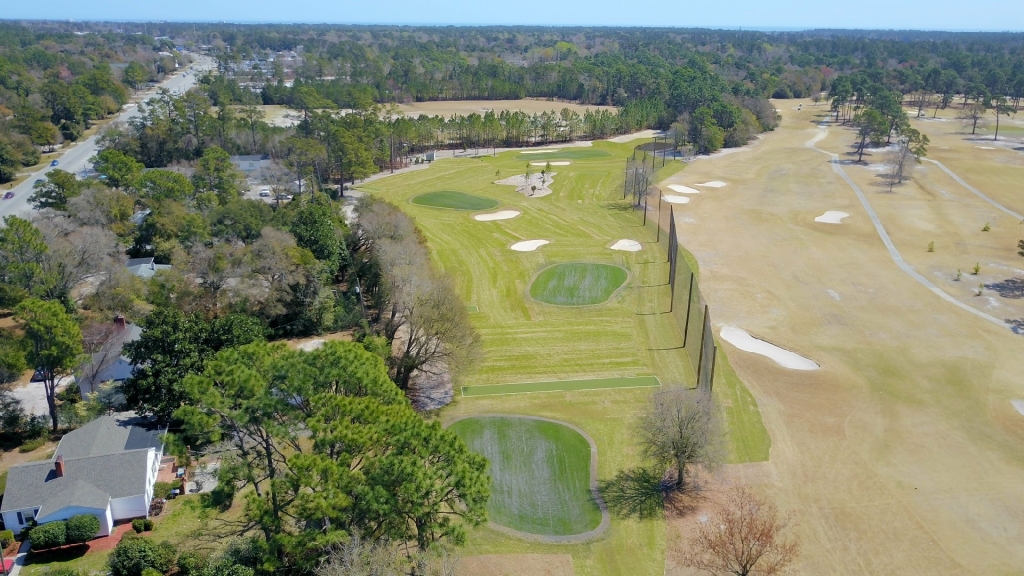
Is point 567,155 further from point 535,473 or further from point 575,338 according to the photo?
point 535,473

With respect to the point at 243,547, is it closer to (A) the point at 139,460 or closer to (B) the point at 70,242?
(A) the point at 139,460

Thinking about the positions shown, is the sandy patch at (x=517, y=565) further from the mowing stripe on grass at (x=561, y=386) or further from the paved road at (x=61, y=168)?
the paved road at (x=61, y=168)

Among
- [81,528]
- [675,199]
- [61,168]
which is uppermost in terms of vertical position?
[61,168]

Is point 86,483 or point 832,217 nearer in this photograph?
point 86,483

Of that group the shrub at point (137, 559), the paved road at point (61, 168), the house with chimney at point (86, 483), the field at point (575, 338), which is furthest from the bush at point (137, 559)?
the paved road at point (61, 168)

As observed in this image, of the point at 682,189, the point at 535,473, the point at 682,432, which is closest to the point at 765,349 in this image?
the point at 682,432
